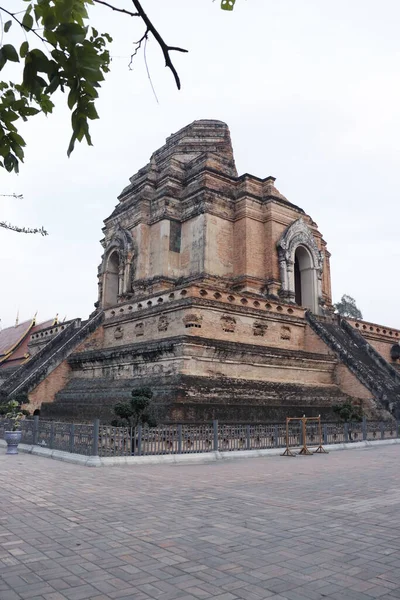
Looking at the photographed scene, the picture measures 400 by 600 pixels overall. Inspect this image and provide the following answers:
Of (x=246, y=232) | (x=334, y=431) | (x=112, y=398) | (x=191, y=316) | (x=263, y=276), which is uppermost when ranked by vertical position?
(x=246, y=232)

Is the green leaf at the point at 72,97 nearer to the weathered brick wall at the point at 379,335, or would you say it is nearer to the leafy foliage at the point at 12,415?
the leafy foliage at the point at 12,415

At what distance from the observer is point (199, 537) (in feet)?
16.3

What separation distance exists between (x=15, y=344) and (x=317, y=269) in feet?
61.6

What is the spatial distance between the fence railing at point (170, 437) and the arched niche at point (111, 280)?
11.8m

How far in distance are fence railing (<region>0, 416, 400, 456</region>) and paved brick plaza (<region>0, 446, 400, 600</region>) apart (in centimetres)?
205

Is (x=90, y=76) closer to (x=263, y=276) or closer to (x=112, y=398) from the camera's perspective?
(x=112, y=398)

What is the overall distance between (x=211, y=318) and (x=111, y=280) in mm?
11138

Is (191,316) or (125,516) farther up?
(191,316)

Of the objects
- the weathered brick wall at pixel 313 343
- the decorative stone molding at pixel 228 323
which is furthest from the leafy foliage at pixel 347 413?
the decorative stone molding at pixel 228 323

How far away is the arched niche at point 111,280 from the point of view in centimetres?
2633

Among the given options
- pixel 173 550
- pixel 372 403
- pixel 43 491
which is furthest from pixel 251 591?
pixel 372 403

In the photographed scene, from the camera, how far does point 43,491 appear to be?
745 cm

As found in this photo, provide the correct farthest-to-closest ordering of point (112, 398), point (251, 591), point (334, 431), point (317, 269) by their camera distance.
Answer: point (317, 269) < point (112, 398) < point (334, 431) < point (251, 591)

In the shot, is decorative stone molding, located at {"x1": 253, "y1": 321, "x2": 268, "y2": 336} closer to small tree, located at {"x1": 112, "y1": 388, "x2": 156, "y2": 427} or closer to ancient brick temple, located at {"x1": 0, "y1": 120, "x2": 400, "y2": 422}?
ancient brick temple, located at {"x1": 0, "y1": 120, "x2": 400, "y2": 422}
